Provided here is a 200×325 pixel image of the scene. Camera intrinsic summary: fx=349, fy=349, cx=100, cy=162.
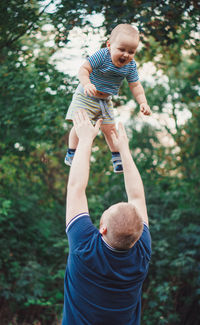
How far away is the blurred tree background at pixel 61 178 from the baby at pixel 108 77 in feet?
4.03

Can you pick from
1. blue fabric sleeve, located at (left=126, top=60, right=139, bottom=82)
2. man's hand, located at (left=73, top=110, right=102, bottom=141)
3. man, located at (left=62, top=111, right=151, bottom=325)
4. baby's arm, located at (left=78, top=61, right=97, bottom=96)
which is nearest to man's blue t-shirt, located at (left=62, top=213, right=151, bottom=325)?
man, located at (left=62, top=111, right=151, bottom=325)

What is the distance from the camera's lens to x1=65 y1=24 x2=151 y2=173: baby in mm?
1955

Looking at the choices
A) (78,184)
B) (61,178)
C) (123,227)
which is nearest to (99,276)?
(123,227)

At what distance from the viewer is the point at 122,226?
150 centimetres

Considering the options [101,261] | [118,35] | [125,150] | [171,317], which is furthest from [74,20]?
[171,317]

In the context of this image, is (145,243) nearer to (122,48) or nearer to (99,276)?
(99,276)

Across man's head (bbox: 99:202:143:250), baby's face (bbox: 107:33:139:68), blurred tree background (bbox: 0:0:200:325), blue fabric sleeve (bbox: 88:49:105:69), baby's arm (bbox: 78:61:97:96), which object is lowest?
blurred tree background (bbox: 0:0:200:325)

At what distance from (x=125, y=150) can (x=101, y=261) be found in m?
0.60

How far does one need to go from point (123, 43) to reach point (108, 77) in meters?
0.30

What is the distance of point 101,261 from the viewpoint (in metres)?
1.56

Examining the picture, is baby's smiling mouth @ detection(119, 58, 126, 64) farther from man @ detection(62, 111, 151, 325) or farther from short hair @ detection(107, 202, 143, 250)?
short hair @ detection(107, 202, 143, 250)

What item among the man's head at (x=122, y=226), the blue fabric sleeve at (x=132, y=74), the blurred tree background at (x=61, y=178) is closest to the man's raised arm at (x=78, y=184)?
the man's head at (x=122, y=226)

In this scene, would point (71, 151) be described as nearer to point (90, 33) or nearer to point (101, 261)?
point (101, 261)

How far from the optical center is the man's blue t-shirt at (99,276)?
5.11ft
